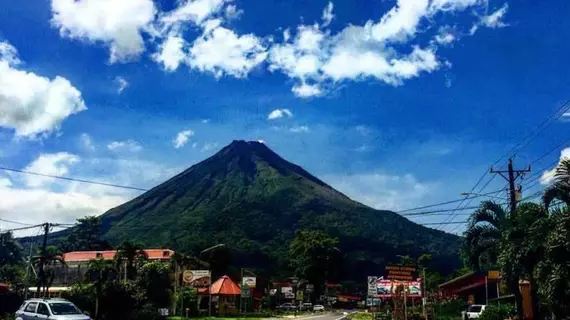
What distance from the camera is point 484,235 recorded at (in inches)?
1484

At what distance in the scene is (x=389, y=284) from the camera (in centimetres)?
4903

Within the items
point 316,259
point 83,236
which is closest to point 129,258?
point 316,259

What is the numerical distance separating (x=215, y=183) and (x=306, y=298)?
9088cm

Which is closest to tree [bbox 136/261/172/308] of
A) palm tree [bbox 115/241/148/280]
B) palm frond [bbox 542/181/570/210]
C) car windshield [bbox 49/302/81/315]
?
palm tree [bbox 115/241/148/280]

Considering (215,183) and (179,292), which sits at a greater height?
(215,183)

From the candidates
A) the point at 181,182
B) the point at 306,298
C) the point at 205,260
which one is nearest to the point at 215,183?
the point at 181,182

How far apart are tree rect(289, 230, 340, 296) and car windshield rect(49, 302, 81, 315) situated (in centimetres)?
8607

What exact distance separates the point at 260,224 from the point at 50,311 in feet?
471

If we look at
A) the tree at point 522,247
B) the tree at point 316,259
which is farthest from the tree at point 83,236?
the tree at point 522,247

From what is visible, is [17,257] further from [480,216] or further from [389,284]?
[480,216]

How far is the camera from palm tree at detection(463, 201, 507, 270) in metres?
37.2

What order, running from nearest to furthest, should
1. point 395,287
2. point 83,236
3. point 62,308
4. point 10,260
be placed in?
point 62,308 → point 395,287 → point 10,260 → point 83,236

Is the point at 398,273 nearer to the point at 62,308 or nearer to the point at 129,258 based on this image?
the point at 62,308

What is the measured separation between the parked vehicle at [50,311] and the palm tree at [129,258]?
43318mm
